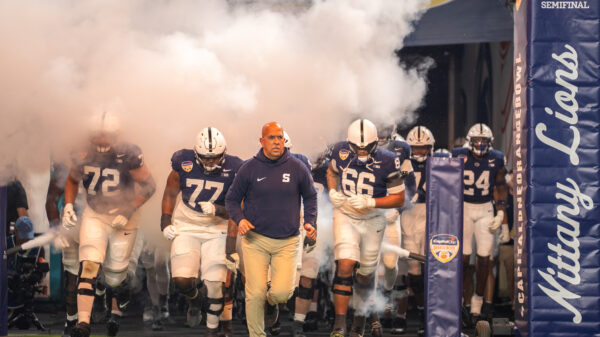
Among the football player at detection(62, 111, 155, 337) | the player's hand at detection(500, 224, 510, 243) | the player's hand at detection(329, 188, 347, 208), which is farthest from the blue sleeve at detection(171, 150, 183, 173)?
the player's hand at detection(500, 224, 510, 243)

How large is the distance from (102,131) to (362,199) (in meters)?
2.68

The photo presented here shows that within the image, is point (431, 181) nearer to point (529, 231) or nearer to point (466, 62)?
point (529, 231)

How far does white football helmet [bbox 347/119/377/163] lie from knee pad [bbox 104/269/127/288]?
268cm

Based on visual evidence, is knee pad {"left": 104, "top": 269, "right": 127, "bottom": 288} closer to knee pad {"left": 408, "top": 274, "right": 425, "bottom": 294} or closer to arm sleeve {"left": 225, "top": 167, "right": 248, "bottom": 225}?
arm sleeve {"left": 225, "top": 167, "right": 248, "bottom": 225}

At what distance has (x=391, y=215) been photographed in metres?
10.5

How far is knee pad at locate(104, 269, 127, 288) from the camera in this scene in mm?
9695

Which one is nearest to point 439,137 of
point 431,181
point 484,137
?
point 484,137

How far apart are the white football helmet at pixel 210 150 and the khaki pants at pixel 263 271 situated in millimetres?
1180

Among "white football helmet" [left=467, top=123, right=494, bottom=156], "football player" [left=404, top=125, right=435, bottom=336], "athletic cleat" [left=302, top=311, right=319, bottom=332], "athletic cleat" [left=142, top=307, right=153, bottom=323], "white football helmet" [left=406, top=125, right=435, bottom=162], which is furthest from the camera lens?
"white football helmet" [left=406, top=125, right=435, bottom=162]

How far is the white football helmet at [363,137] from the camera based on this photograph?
9.44 m

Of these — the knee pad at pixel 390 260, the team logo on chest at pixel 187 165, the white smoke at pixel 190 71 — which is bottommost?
the knee pad at pixel 390 260

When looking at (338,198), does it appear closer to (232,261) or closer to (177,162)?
(232,261)

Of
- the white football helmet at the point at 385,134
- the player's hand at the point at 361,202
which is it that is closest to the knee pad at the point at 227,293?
the player's hand at the point at 361,202

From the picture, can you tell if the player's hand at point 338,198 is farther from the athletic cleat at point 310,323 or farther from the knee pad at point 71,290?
the knee pad at point 71,290
